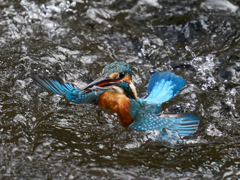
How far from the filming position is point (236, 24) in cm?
483

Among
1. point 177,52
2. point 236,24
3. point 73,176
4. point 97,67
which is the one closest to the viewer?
point 73,176

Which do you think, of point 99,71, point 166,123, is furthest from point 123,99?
point 99,71

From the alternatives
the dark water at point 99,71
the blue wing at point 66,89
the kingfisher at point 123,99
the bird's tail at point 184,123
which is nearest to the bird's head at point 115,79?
the kingfisher at point 123,99

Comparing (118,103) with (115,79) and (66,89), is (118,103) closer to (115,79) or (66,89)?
(115,79)

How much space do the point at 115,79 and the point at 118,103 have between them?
23cm

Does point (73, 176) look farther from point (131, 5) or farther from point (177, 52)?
point (131, 5)

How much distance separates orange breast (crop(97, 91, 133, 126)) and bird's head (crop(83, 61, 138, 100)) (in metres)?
0.06

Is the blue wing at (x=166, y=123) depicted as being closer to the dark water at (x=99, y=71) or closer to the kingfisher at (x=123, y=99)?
the kingfisher at (x=123, y=99)

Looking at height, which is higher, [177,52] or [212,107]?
[177,52]

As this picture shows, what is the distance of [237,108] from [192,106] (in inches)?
17.7

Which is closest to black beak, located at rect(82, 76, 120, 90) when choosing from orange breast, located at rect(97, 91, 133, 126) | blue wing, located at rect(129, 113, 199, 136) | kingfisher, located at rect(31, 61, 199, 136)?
kingfisher, located at rect(31, 61, 199, 136)

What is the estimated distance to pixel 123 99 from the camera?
3033mm

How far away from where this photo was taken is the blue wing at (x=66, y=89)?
3.14 meters

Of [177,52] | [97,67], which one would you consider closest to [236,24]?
[177,52]
